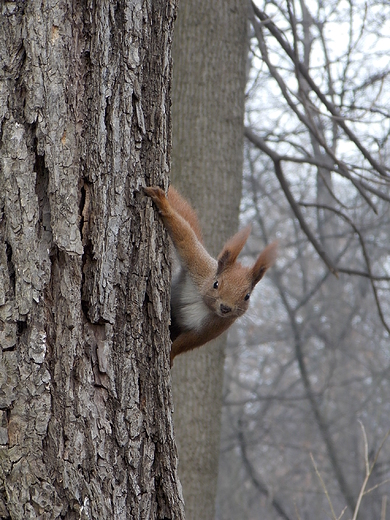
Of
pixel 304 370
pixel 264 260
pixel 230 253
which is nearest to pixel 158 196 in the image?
pixel 230 253

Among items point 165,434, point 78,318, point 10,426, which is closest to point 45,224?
point 78,318

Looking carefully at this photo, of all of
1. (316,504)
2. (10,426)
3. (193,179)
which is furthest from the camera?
(316,504)

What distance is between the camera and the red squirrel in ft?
9.36

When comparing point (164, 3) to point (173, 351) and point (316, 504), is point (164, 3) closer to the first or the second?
point (173, 351)

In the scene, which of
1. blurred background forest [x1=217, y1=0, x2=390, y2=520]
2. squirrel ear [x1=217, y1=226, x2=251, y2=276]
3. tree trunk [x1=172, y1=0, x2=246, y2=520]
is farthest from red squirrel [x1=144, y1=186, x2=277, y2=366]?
blurred background forest [x1=217, y1=0, x2=390, y2=520]

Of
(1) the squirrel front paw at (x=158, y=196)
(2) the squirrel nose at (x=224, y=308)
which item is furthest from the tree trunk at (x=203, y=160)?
(1) the squirrel front paw at (x=158, y=196)

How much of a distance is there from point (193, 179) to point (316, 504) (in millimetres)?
7954

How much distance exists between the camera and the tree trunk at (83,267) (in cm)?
156

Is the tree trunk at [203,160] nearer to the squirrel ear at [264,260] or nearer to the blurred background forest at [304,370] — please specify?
the squirrel ear at [264,260]

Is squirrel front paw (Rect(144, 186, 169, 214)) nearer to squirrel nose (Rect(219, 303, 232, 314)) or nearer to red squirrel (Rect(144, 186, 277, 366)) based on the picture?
red squirrel (Rect(144, 186, 277, 366))

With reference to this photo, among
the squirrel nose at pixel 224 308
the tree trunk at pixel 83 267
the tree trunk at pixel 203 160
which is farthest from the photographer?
the tree trunk at pixel 203 160

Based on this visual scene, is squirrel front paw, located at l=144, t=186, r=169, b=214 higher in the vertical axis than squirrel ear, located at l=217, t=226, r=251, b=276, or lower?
lower

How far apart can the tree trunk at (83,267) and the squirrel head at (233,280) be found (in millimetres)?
1035

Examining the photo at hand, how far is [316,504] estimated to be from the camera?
9.91m
